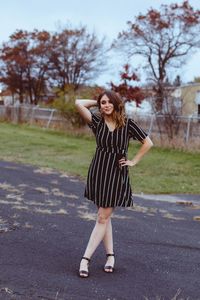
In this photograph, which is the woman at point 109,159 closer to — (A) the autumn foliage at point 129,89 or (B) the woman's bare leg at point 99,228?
(B) the woman's bare leg at point 99,228

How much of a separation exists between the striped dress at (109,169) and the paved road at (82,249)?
688 mm

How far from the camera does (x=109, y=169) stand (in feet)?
14.9

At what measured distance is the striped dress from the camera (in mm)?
4531

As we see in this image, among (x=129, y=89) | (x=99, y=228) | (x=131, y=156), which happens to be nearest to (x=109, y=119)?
(x=99, y=228)

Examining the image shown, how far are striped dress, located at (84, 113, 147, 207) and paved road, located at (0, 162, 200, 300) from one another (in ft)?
2.26

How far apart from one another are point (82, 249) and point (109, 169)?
4.12 feet

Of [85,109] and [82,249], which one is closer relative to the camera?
[85,109]

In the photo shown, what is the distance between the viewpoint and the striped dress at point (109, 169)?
4.53m

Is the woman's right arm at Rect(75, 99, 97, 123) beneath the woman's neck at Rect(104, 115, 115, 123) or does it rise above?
above

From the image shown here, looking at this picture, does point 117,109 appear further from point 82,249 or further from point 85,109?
point 82,249

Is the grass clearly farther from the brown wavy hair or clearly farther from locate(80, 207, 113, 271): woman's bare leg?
the brown wavy hair

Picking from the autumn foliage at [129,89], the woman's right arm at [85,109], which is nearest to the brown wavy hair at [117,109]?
the woman's right arm at [85,109]

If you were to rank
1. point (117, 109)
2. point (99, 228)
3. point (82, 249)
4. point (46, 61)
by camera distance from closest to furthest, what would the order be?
point (117, 109)
point (99, 228)
point (82, 249)
point (46, 61)

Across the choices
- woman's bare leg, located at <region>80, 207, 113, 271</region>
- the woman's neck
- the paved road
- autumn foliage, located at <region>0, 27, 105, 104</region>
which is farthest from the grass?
autumn foliage, located at <region>0, 27, 105, 104</region>
